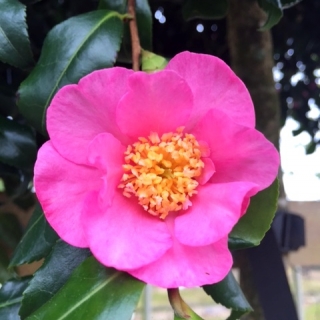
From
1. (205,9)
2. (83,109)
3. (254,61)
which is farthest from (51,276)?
(254,61)

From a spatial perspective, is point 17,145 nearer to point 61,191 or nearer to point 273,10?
point 61,191

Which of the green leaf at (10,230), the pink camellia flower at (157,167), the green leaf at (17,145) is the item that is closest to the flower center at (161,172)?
the pink camellia flower at (157,167)

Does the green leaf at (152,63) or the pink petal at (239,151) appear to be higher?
the green leaf at (152,63)

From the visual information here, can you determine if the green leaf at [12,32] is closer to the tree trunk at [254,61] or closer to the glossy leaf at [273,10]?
the glossy leaf at [273,10]

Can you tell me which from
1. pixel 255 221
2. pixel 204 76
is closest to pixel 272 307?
pixel 255 221

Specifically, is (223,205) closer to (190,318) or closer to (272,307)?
(190,318)
